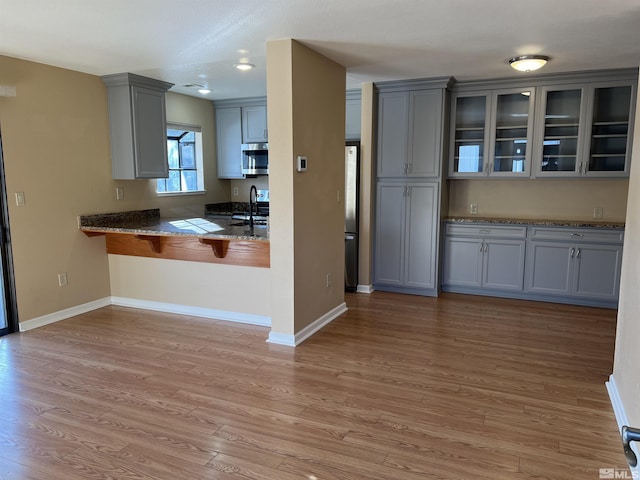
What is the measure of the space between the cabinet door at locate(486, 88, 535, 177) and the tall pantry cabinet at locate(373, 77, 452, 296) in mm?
522

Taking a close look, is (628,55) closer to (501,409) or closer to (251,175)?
(501,409)

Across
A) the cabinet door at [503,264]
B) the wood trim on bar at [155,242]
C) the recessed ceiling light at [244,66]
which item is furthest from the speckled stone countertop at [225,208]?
the cabinet door at [503,264]

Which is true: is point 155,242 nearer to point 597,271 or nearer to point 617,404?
point 617,404

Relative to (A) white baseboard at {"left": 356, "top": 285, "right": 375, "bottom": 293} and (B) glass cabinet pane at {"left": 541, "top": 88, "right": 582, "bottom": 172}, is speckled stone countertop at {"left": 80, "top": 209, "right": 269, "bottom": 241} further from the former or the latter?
(B) glass cabinet pane at {"left": 541, "top": 88, "right": 582, "bottom": 172}

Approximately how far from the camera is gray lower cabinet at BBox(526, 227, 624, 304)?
4566mm

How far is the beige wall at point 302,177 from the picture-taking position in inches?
135

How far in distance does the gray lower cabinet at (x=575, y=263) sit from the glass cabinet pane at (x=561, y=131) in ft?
2.26

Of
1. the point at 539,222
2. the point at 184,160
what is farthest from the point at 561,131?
the point at 184,160

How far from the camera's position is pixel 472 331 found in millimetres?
4027

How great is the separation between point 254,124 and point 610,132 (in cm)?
407

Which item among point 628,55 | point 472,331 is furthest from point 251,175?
point 628,55

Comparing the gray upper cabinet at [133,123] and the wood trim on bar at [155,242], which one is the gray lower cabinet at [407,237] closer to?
the wood trim on bar at [155,242]

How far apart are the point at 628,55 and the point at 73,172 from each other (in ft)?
16.4

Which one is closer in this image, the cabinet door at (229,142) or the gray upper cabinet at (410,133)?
the gray upper cabinet at (410,133)
